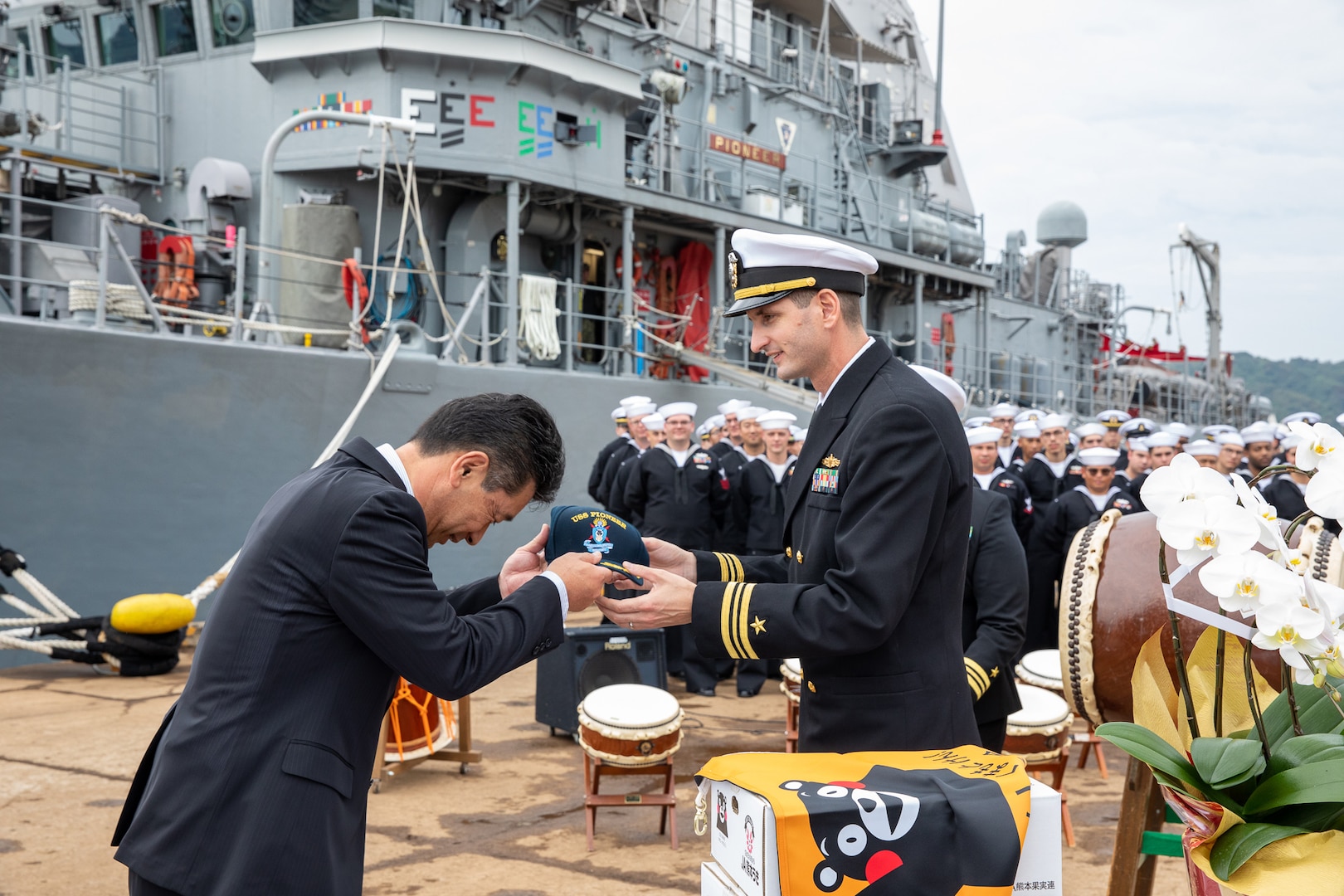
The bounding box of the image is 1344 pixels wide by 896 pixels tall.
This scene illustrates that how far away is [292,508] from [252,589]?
159 mm

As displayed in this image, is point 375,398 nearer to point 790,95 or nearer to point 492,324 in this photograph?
point 492,324

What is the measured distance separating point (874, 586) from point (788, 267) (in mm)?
704

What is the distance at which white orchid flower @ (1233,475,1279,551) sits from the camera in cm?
133

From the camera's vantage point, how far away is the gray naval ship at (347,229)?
8.50 metres

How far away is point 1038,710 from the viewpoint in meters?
4.65

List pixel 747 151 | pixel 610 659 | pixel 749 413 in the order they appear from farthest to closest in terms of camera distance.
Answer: pixel 747 151
pixel 749 413
pixel 610 659

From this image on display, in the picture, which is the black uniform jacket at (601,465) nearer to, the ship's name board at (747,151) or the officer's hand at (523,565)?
the ship's name board at (747,151)

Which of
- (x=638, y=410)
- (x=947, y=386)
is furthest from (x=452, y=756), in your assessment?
(x=638, y=410)

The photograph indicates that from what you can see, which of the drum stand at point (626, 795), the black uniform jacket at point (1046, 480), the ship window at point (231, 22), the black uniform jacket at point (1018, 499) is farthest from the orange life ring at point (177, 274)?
the black uniform jacket at point (1046, 480)

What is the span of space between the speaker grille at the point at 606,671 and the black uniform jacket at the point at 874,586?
3.77 meters

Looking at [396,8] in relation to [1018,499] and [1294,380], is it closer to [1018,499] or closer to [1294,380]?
[1018,499]

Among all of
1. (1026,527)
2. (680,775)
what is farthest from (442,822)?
(1026,527)

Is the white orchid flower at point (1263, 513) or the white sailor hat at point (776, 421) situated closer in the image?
the white orchid flower at point (1263, 513)

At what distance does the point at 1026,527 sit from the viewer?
27.8 feet
